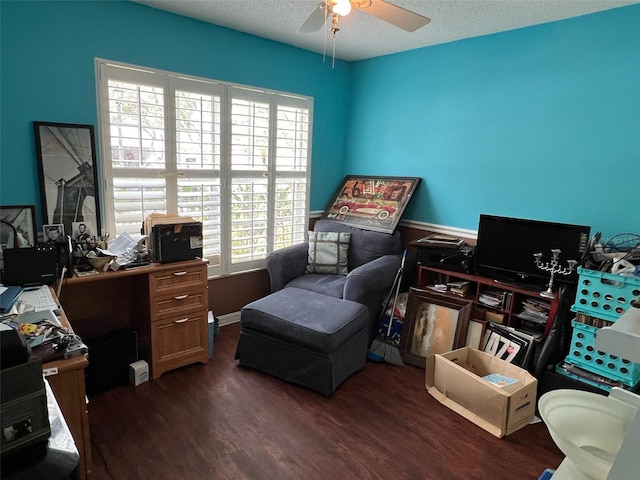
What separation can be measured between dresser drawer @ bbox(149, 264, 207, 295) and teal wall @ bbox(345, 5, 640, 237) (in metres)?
1.93

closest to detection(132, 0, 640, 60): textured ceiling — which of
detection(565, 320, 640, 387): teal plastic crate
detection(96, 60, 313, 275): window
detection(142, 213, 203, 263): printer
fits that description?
detection(96, 60, 313, 275): window

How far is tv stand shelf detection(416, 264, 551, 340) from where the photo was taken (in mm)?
2600

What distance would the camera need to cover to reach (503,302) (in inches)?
108

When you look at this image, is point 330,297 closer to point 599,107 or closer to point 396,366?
point 396,366

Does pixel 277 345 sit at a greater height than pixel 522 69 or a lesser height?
lesser

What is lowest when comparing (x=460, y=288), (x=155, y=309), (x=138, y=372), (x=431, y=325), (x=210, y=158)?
(x=138, y=372)

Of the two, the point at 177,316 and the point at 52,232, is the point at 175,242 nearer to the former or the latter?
the point at 177,316

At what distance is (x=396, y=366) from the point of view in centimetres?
291

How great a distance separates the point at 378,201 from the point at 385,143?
0.56 metres

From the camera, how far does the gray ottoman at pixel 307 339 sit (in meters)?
2.46

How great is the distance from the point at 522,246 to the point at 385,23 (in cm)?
179

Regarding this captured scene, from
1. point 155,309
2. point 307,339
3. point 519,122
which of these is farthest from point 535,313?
point 155,309

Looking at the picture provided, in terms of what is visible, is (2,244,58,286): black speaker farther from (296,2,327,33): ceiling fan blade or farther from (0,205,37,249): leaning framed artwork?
(296,2,327,33): ceiling fan blade

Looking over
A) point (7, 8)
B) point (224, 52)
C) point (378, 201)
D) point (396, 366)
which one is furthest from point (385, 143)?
point (7, 8)
